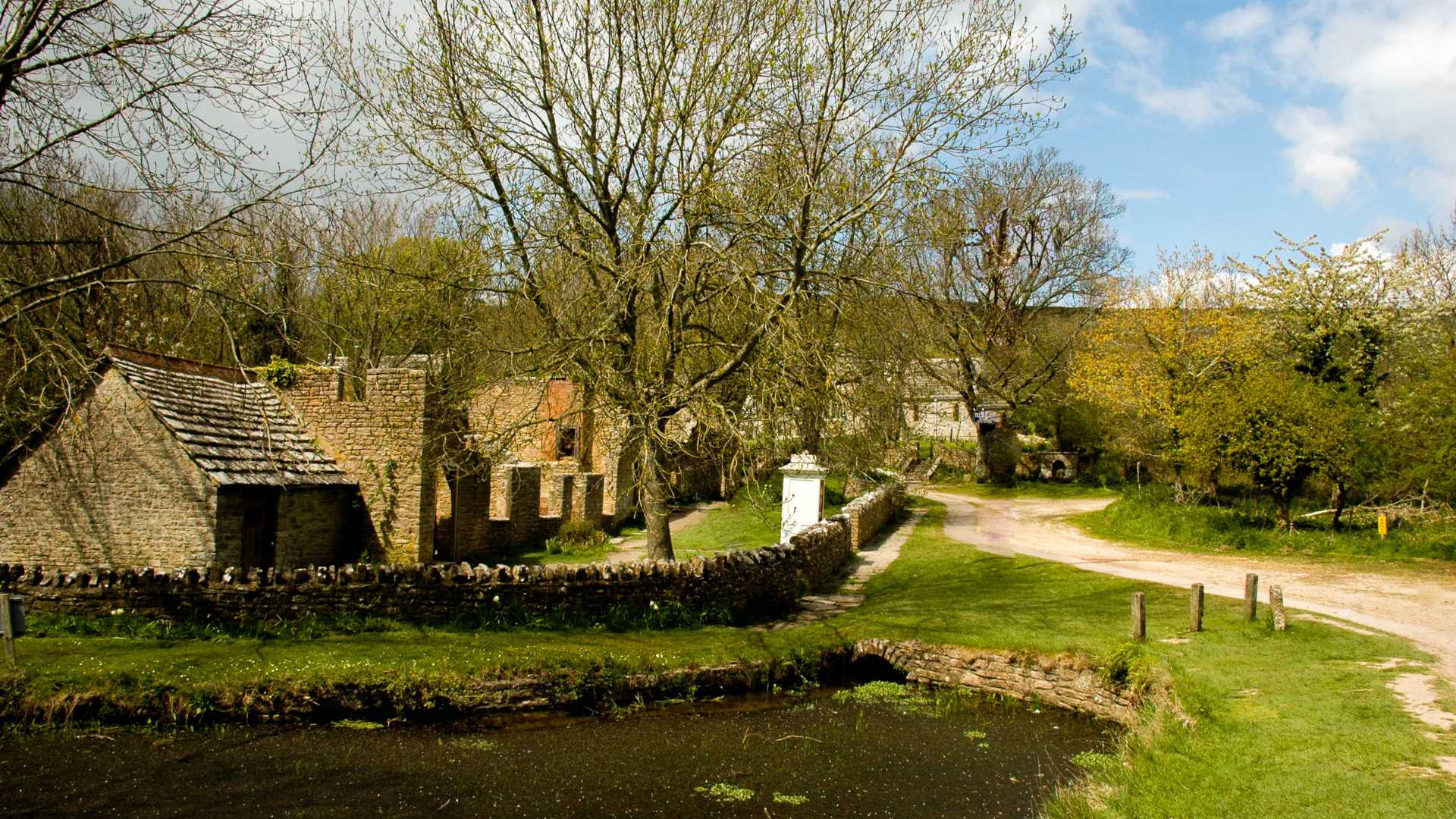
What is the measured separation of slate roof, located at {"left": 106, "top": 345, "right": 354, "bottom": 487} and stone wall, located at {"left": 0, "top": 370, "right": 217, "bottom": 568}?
0.21 metres

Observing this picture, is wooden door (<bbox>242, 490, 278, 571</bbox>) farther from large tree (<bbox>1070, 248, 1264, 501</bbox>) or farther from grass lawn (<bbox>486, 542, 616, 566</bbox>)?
large tree (<bbox>1070, 248, 1264, 501</bbox>)

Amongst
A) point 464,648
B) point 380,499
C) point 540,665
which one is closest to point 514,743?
point 540,665

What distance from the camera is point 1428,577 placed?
Result: 16656 millimetres

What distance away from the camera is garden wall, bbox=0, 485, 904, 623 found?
1193 cm

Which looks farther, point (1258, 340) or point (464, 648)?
point (1258, 340)

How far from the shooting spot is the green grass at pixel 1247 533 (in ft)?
62.8

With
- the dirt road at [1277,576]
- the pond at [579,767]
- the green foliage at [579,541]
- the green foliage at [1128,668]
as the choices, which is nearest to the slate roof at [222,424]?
the pond at [579,767]

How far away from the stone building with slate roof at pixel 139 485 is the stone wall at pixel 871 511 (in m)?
12.5

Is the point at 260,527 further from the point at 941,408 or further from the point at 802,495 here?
the point at 941,408

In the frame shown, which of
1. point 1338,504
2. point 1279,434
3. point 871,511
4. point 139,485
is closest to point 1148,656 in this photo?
point 1279,434

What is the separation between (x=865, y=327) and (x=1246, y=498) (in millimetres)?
14433

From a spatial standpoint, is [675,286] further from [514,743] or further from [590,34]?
[514,743]

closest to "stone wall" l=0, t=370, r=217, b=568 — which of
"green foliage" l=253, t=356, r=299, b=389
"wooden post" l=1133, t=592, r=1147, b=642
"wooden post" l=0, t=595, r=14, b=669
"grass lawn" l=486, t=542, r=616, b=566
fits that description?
"green foliage" l=253, t=356, r=299, b=389

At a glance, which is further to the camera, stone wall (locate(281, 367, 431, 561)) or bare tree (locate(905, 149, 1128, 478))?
bare tree (locate(905, 149, 1128, 478))
